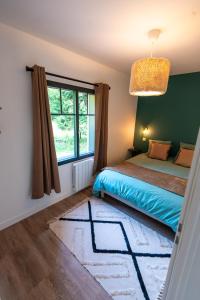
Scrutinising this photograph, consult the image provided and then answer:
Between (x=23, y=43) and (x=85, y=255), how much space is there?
2498 mm

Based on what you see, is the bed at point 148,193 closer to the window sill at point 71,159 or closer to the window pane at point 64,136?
the window sill at point 71,159

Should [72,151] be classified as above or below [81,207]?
above

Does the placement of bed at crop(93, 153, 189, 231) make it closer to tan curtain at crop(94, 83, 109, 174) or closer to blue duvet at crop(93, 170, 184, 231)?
blue duvet at crop(93, 170, 184, 231)

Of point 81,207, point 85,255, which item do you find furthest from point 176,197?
point 81,207

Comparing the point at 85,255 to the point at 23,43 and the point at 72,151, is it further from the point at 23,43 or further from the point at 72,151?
the point at 23,43

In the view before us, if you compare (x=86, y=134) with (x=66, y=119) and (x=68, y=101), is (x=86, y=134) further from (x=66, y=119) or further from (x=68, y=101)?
(x=68, y=101)

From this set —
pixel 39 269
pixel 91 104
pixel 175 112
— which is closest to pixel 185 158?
pixel 175 112

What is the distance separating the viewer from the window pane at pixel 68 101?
7.84 ft

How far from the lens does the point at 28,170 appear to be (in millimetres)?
2061

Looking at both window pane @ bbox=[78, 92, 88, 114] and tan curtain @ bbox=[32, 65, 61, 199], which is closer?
tan curtain @ bbox=[32, 65, 61, 199]

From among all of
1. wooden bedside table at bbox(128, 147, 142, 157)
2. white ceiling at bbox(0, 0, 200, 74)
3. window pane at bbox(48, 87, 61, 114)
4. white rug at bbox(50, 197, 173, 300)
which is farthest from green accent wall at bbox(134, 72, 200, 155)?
window pane at bbox(48, 87, 61, 114)

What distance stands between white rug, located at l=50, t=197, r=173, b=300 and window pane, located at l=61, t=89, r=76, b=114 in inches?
62.4

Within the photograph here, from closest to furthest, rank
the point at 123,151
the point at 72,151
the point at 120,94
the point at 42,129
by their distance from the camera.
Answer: the point at 42,129 → the point at 72,151 → the point at 120,94 → the point at 123,151

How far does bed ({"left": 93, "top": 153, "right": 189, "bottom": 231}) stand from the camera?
180cm
